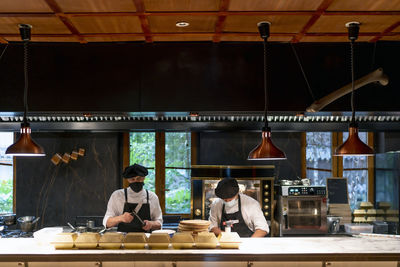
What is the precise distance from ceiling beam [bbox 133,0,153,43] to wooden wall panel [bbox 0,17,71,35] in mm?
589

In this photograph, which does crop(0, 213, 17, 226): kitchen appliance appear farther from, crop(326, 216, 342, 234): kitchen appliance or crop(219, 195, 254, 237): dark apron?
crop(326, 216, 342, 234): kitchen appliance

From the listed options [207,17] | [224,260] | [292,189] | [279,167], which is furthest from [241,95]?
[279,167]

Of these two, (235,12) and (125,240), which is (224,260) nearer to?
(125,240)

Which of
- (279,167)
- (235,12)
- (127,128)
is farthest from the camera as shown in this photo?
(279,167)

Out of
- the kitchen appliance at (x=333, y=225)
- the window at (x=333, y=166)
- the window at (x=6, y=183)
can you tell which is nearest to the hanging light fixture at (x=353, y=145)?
the kitchen appliance at (x=333, y=225)

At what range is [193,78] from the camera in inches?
160

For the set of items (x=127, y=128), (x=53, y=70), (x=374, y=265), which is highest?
(x=53, y=70)

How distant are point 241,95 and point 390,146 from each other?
4089 millimetres

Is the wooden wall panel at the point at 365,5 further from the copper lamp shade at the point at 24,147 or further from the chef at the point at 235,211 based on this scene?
the chef at the point at 235,211

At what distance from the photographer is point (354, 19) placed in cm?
325

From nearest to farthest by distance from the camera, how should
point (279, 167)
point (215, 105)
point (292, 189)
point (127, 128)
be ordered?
point (215, 105)
point (127, 128)
point (292, 189)
point (279, 167)

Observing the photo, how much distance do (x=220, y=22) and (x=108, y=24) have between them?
0.82 metres

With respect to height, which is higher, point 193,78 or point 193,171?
point 193,78

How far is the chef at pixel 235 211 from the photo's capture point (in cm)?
522
